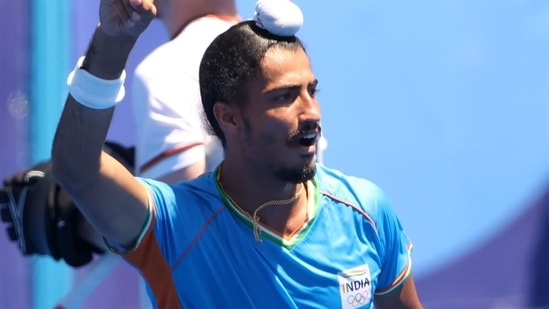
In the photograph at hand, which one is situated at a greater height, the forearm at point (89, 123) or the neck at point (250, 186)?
the forearm at point (89, 123)

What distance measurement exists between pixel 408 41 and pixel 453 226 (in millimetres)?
590

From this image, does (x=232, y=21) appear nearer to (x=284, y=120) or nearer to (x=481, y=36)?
(x=284, y=120)

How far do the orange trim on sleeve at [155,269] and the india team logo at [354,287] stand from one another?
296mm

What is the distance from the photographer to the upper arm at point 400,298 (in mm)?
2246

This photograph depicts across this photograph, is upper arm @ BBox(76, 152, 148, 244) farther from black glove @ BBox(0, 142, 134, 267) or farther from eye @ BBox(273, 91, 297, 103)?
black glove @ BBox(0, 142, 134, 267)

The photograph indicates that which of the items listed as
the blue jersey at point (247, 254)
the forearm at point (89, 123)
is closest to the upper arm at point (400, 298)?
the blue jersey at point (247, 254)

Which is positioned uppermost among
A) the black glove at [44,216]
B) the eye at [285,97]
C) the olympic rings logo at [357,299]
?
the eye at [285,97]

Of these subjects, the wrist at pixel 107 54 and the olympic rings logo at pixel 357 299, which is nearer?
the wrist at pixel 107 54

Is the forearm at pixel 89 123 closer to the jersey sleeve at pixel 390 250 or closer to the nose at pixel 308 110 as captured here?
the nose at pixel 308 110

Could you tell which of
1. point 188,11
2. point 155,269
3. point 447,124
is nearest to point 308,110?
point 155,269


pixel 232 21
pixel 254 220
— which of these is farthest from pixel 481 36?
pixel 254 220

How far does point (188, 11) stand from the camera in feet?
8.32

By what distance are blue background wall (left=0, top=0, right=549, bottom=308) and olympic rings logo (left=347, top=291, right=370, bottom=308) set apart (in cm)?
135

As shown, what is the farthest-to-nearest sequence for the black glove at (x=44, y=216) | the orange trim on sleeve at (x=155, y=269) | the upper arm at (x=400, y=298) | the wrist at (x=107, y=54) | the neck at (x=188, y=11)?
1. the black glove at (x=44, y=216)
2. the neck at (x=188, y=11)
3. the upper arm at (x=400, y=298)
4. the orange trim on sleeve at (x=155, y=269)
5. the wrist at (x=107, y=54)
